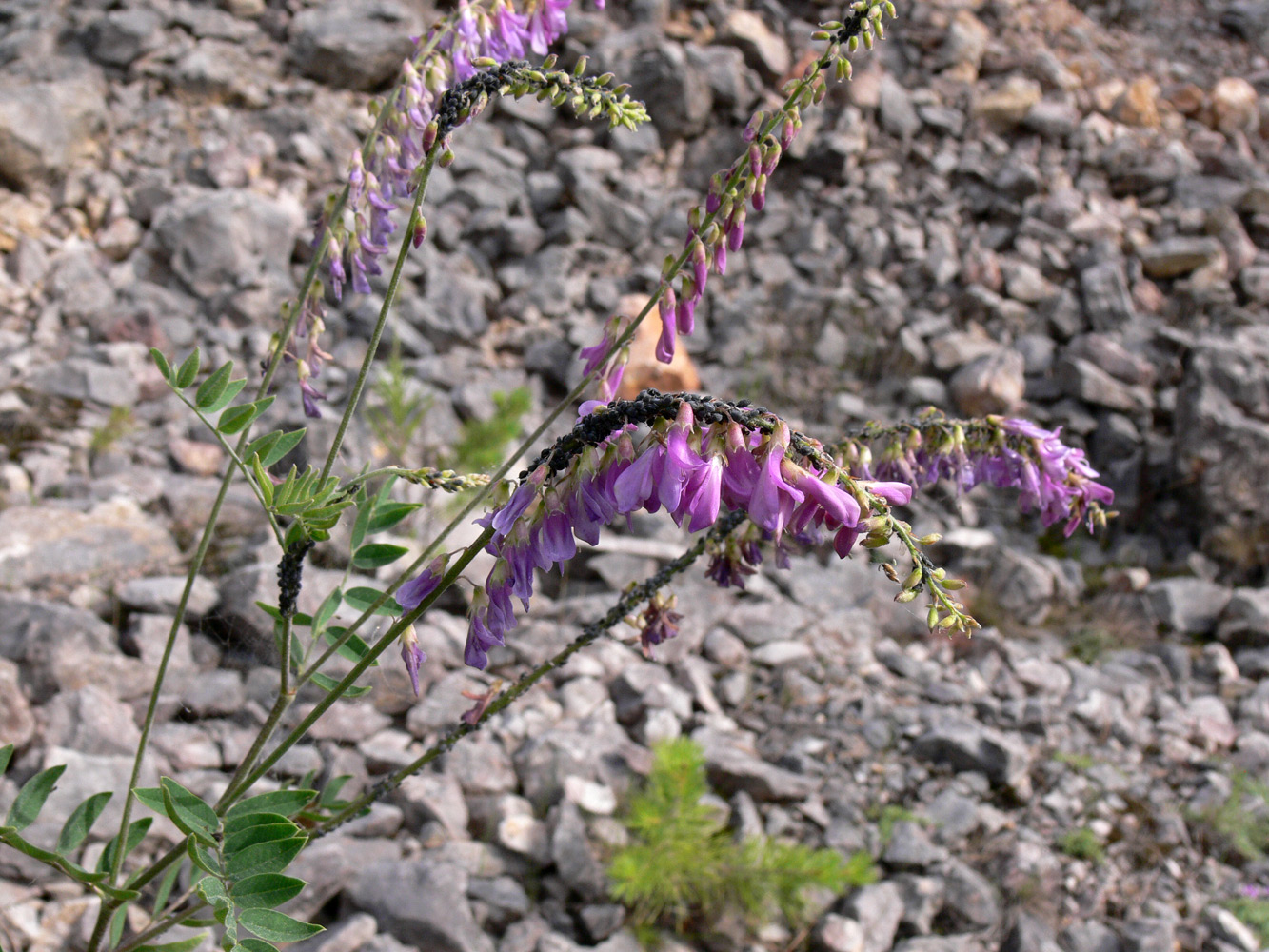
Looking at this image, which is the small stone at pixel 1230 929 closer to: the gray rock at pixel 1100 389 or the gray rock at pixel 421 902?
the gray rock at pixel 421 902

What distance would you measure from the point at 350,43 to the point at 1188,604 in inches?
293

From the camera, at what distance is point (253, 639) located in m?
3.38

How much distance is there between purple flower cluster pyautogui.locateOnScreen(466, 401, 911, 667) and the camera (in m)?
0.95

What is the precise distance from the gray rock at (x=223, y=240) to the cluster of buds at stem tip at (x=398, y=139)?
4331 mm

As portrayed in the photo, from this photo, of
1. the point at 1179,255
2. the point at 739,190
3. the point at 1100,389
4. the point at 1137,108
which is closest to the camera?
the point at 739,190

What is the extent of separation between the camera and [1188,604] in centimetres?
555

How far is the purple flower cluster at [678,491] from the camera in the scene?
95 centimetres

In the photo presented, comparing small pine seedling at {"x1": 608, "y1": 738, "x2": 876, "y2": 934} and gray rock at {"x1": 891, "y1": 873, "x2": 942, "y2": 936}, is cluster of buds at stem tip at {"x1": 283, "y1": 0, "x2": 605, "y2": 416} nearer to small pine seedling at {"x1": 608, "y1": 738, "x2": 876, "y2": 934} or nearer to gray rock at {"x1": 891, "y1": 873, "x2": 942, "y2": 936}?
small pine seedling at {"x1": 608, "y1": 738, "x2": 876, "y2": 934}

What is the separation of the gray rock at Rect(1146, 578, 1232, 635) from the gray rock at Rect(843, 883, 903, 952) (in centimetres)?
347

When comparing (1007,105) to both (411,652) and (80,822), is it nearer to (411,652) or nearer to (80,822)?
(411,652)

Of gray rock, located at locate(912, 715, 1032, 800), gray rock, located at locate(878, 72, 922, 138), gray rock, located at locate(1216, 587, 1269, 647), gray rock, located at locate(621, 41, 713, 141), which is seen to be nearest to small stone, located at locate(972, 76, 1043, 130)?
gray rock, located at locate(878, 72, 922, 138)

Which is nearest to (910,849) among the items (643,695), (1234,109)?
(643,695)

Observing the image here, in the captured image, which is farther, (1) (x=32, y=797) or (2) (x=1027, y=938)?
(2) (x=1027, y=938)

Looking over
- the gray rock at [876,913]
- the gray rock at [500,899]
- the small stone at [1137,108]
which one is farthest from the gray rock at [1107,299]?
the gray rock at [500,899]
